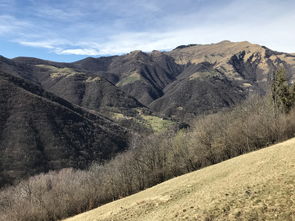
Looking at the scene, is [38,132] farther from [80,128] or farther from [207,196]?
[207,196]

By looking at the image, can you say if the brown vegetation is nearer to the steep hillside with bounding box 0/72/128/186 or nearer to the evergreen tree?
the evergreen tree

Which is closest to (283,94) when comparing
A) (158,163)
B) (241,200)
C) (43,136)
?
(158,163)

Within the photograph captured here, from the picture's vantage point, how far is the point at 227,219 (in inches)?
682

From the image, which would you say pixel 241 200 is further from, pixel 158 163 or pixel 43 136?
pixel 43 136

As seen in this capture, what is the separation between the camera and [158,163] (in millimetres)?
67000

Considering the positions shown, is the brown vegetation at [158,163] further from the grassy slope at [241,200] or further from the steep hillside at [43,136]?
the steep hillside at [43,136]

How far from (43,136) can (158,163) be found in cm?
9280

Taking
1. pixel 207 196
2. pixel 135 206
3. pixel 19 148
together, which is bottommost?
pixel 19 148

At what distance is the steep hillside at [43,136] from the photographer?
11650 cm

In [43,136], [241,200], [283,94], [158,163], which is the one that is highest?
[283,94]

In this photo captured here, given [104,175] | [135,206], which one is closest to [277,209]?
[135,206]

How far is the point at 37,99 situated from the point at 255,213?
560 feet

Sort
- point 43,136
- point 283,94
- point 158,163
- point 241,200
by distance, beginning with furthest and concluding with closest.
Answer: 1. point 43,136
2. point 158,163
3. point 283,94
4. point 241,200

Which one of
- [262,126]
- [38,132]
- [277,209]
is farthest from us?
[38,132]
